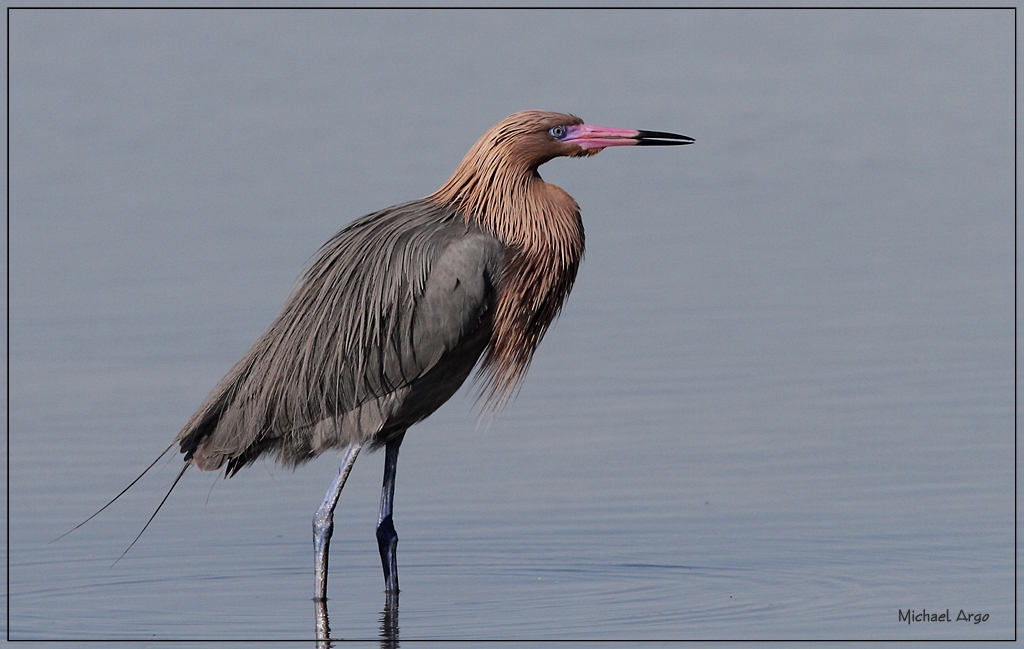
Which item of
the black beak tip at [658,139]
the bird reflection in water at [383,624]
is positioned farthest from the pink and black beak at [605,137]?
the bird reflection in water at [383,624]

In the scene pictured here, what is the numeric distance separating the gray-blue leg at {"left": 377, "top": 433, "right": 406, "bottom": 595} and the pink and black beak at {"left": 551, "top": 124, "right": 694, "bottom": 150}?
165 cm

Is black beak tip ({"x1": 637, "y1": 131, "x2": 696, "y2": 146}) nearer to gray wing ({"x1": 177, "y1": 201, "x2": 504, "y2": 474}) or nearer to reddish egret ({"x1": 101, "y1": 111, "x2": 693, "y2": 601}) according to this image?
reddish egret ({"x1": 101, "y1": 111, "x2": 693, "y2": 601})

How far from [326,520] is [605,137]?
226 centimetres

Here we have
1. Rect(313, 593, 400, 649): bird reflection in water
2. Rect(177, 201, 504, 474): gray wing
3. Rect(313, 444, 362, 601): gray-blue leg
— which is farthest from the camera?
Rect(313, 444, 362, 601): gray-blue leg

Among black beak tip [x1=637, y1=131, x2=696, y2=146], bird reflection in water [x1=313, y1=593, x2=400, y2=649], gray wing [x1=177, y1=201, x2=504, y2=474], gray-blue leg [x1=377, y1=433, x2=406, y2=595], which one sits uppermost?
black beak tip [x1=637, y1=131, x2=696, y2=146]

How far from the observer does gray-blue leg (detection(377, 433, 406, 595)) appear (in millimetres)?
10664

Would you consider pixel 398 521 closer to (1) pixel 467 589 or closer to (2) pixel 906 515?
(1) pixel 467 589

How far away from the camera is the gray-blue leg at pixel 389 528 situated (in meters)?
10.7

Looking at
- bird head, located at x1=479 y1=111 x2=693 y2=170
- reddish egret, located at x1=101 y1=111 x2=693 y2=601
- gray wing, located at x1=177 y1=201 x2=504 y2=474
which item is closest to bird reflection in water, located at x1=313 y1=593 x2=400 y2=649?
reddish egret, located at x1=101 y1=111 x2=693 y2=601

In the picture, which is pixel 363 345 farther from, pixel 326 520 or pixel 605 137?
pixel 605 137

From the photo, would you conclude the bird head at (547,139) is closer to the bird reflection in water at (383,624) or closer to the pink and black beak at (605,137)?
the pink and black beak at (605,137)

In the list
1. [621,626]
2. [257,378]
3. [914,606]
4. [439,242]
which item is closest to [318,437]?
[257,378]

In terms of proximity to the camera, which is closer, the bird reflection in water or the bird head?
the bird reflection in water

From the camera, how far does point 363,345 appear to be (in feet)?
34.4
